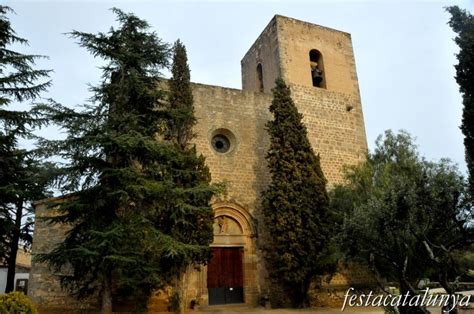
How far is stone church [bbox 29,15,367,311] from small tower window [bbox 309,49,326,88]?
0.14ft

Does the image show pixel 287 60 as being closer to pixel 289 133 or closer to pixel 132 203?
pixel 289 133

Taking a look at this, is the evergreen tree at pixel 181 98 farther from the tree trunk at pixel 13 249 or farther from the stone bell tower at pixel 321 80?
the tree trunk at pixel 13 249

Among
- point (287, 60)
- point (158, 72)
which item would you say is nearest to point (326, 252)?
point (158, 72)

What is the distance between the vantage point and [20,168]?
13031mm

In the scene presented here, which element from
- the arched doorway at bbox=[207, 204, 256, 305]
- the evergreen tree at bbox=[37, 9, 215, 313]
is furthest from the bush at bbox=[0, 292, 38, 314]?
the arched doorway at bbox=[207, 204, 256, 305]

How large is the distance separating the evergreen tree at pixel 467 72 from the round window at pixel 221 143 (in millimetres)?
7439

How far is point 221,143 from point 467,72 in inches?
310

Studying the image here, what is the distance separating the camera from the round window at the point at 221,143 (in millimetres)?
13398

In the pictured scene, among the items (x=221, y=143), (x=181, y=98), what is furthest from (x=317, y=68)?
(x=181, y=98)

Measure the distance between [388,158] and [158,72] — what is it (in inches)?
302

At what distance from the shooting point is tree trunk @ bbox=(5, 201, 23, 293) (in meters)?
12.7

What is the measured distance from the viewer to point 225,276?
1209cm

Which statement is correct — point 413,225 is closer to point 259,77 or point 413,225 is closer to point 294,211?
point 294,211

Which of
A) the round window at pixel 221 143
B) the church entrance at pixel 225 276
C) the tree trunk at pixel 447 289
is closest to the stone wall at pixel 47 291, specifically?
the church entrance at pixel 225 276
